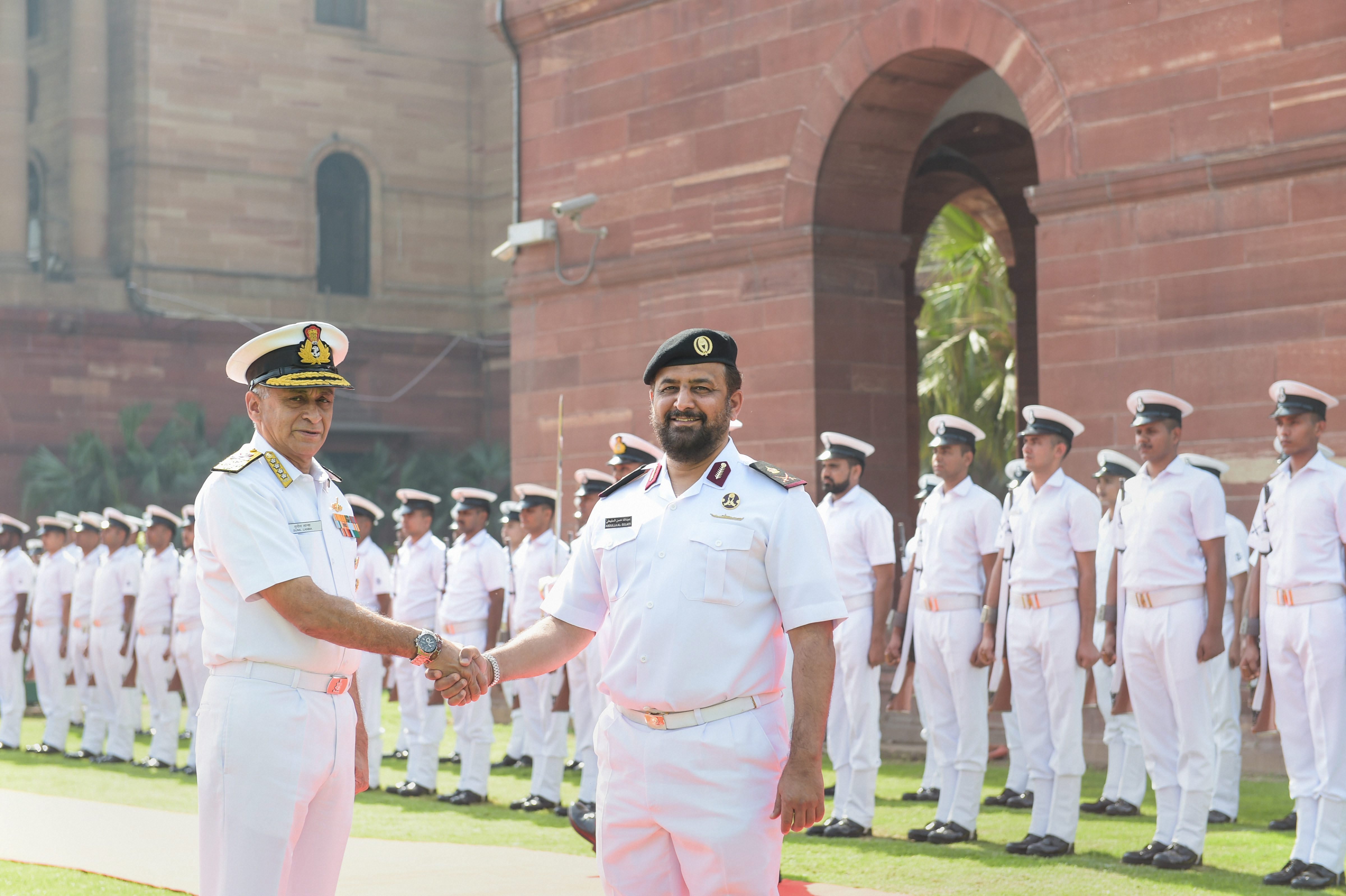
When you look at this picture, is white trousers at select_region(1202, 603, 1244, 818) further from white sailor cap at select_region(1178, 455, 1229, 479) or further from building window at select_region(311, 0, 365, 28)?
building window at select_region(311, 0, 365, 28)

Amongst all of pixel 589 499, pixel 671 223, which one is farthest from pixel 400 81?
pixel 589 499

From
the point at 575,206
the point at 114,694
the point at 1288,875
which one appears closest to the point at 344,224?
the point at 575,206

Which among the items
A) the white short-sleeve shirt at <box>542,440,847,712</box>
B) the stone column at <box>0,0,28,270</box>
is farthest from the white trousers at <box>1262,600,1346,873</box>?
the stone column at <box>0,0,28,270</box>

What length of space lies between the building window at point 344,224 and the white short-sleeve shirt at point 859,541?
25.0 metres

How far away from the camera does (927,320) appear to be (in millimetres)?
23078

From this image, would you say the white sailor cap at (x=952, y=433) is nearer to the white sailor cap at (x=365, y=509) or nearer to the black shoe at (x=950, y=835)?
the black shoe at (x=950, y=835)

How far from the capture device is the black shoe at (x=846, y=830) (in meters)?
9.57

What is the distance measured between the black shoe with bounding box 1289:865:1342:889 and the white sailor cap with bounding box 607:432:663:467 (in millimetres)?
4323

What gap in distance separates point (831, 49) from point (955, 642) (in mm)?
6508

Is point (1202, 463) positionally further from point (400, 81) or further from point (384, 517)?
point (400, 81)

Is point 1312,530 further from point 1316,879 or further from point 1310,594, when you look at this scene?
point 1316,879

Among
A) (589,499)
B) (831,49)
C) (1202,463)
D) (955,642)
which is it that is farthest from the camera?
(831,49)

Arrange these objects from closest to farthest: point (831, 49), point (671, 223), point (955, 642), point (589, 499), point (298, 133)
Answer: point (955, 642)
point (589, 499)
point (831, 49)
point (671, 223)
point (298, 133)

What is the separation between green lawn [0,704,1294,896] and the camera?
8.02 metres
